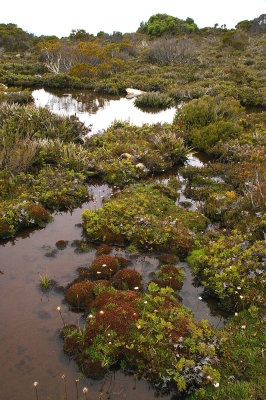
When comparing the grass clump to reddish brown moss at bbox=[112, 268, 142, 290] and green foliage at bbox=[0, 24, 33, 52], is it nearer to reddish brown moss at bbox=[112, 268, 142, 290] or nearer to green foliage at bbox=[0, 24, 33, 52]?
reddish brown moss at bbox=[112, 268, 142, 290]

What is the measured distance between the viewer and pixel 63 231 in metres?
6.96

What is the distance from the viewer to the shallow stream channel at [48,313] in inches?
150

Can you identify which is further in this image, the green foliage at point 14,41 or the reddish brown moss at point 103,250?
the green foliage at point 14,41

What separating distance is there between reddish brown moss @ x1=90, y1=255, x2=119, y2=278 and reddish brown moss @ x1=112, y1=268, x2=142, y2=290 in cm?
16

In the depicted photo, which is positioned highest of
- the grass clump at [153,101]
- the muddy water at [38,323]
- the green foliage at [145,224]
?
the grass clump at [153,101]

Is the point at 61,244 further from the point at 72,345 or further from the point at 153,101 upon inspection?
the point at 153,101

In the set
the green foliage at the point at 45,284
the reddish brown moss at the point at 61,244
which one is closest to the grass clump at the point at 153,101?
the reddish brown moss at the point at 61,244

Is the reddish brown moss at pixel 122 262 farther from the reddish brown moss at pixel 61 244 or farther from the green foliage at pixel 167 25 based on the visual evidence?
the green foliage at pixel 167 25

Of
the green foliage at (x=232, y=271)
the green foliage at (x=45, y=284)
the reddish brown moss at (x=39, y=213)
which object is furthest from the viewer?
the reddish brown moss at (x=39, y=213)

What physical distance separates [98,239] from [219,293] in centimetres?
285

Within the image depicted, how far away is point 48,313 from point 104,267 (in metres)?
1.30

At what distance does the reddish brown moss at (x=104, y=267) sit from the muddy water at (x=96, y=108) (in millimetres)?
8389

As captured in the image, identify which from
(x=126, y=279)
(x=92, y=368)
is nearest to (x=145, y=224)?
(x=126, y=279)

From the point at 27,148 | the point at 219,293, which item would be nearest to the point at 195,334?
the point at 219,293
